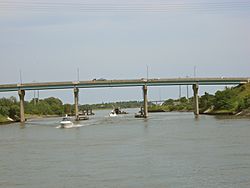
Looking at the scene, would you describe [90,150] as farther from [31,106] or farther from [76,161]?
→ [31,106]

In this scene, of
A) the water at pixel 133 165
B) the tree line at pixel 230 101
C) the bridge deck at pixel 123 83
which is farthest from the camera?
the bridge deck at pixel 123 83

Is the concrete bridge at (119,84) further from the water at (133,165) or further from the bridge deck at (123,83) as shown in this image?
the water at (133,165)

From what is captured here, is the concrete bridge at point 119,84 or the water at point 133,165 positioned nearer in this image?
the water at point 133,165

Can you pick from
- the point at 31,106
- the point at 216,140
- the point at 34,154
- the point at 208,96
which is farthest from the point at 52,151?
the point at 31,106

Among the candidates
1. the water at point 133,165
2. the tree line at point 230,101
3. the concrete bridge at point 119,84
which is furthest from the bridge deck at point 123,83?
the water at point 133,165

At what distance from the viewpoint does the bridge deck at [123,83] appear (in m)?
128

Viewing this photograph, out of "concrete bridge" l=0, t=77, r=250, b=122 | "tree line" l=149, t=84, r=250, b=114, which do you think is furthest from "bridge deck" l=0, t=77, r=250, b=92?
"tree line" l=149, t=84, r=250, b=114

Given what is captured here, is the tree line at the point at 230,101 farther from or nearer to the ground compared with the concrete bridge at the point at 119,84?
nearer to the ground

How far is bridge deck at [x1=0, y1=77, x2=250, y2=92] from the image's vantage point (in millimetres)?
127812

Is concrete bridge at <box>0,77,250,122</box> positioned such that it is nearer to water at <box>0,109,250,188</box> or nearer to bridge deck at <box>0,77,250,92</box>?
bridge deck at <box>0,77,250,92</box>

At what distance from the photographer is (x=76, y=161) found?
1479 inches

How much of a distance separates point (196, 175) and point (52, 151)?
2016cm

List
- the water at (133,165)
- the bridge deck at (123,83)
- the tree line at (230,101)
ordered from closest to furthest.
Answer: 1. the water at (133,165)
2. the tree line at (230,101)
3. the bridge deck at (123,83)

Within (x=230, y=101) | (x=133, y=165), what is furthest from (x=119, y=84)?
(x=133, y=165)
